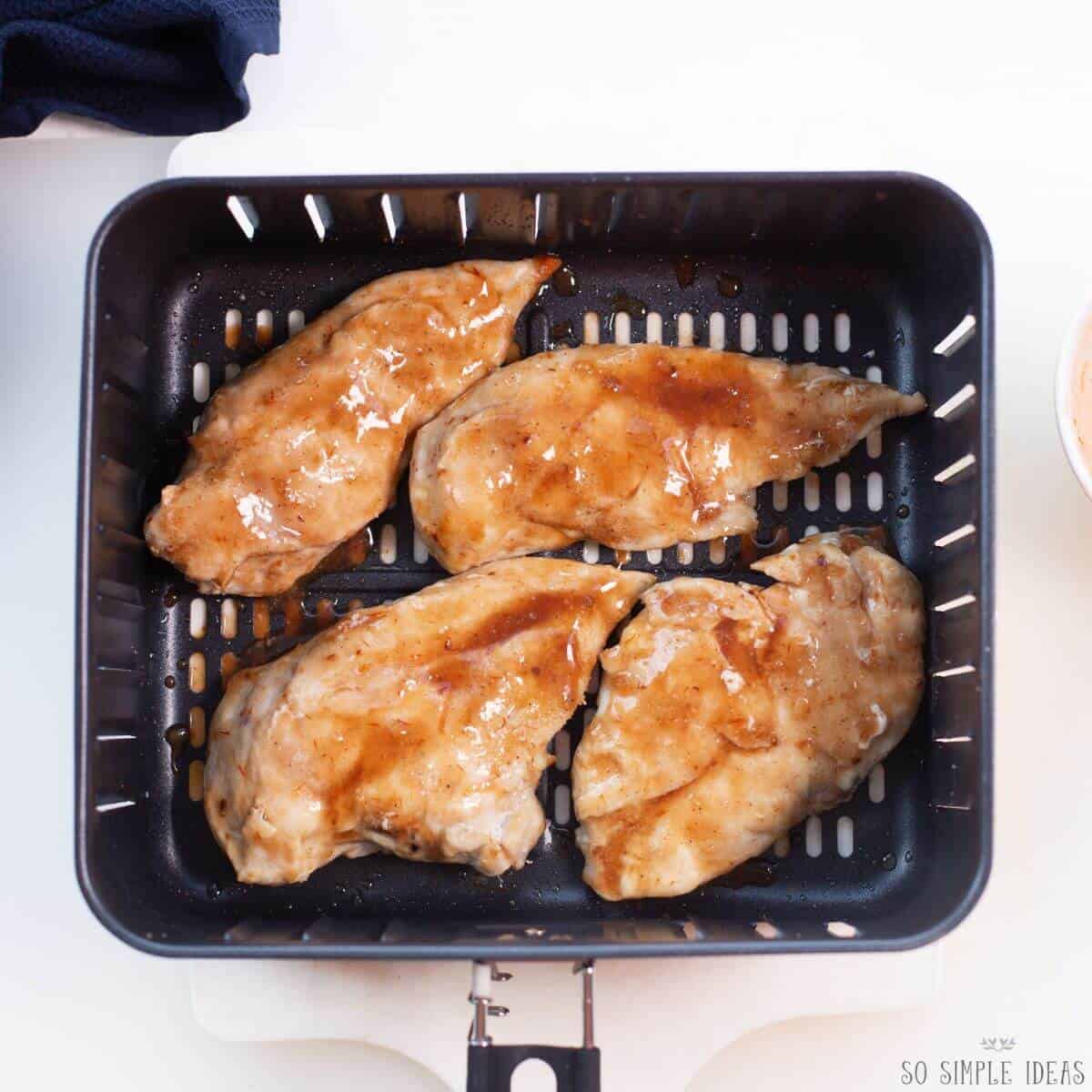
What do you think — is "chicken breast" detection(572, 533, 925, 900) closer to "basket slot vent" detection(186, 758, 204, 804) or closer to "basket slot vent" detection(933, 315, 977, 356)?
"basket slot vent" detection(933, 315, 977, 356)

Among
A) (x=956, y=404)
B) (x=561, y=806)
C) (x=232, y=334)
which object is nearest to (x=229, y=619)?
(x=232, y=334)

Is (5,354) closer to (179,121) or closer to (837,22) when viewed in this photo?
(179,121)

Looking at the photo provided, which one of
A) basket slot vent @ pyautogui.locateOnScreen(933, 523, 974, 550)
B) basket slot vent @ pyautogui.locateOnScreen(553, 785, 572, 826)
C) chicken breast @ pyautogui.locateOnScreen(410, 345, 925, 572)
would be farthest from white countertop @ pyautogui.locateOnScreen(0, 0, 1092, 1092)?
basket slot vent @ pyautogui.locateOnScreen(553, 785, 572, 826)

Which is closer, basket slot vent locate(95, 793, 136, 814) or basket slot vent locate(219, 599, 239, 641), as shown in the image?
basket slot vent locate(95, 793, 136, 814)

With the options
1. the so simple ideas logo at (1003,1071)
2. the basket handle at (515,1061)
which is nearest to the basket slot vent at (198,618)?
the basket handle at (515,1061)

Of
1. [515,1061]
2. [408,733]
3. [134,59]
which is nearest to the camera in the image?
[515,1061]

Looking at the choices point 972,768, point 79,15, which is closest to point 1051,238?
point 972,768

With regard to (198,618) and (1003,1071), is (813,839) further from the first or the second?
Answer: (198,618)

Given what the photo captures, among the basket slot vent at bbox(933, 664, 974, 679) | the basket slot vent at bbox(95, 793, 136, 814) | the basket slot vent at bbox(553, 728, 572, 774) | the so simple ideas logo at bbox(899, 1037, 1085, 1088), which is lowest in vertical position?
the so simple ideas logo at bbox(899, 1037, 1085, 1088)
